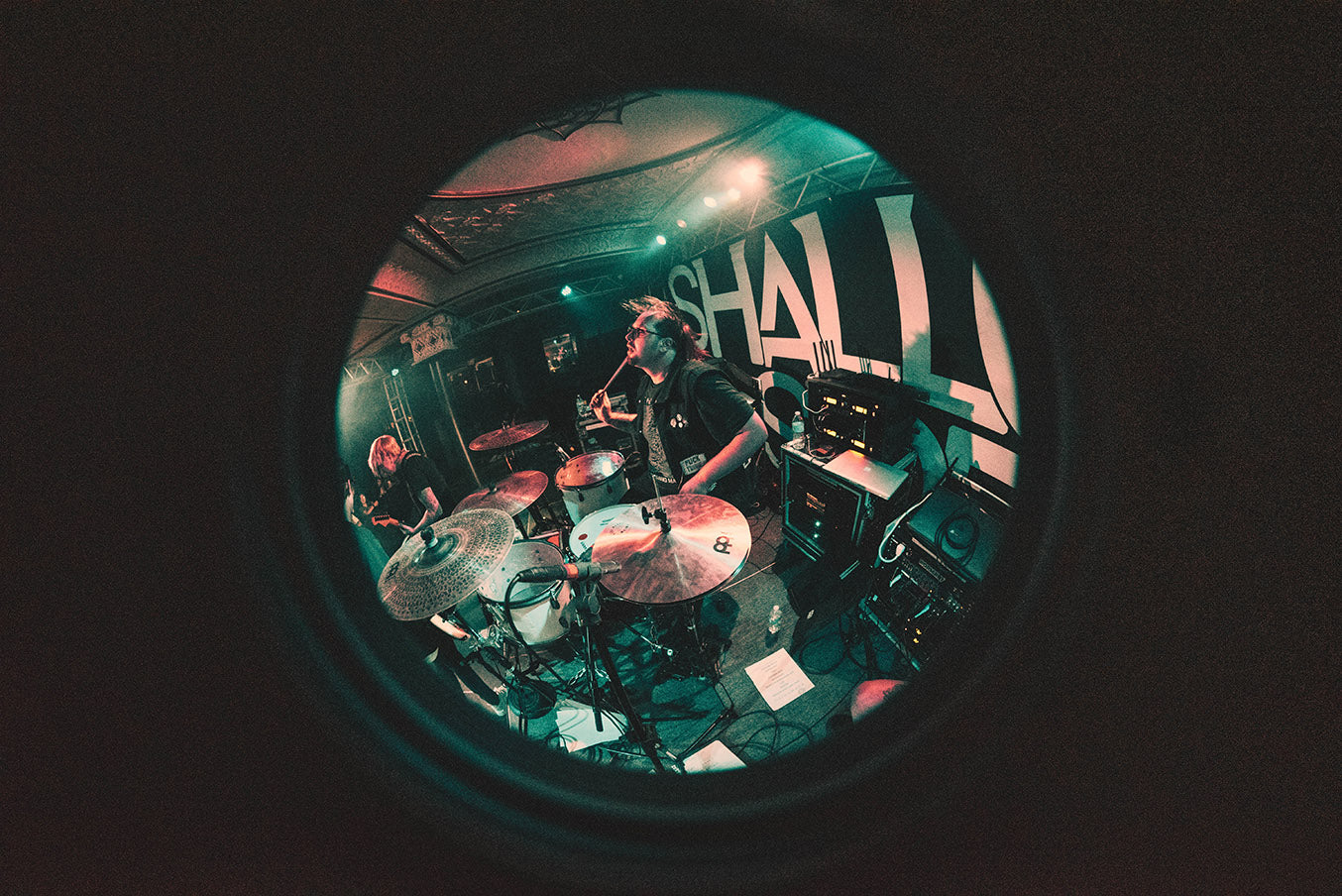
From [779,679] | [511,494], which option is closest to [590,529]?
[511,494]

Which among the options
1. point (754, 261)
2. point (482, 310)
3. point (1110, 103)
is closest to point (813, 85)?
point (1110, 103)

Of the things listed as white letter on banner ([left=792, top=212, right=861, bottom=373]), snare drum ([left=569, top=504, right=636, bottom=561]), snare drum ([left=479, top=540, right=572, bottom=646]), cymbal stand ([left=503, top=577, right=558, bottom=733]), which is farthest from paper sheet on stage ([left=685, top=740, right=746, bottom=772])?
white letter on banner ([left=792, top=212, right=861, bottom=373])

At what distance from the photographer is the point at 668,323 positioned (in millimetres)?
1573

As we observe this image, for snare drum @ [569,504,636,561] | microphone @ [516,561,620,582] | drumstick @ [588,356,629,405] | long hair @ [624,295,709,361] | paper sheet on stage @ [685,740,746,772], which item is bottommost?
paper sheet on stage @ [685,740,746,772]

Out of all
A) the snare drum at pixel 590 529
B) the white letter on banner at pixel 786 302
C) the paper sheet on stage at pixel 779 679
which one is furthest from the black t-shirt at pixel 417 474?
the white letter on banner at pixel 786 302

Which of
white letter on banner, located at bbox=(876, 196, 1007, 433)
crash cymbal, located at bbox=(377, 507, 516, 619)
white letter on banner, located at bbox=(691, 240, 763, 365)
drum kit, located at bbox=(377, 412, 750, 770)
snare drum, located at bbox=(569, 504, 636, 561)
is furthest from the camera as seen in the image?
white letter on banner, located at bbox=(691, 240, 763, 365)

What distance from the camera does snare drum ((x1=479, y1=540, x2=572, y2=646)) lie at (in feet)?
4.36

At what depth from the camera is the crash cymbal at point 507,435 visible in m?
1.82

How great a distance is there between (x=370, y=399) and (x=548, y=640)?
3.89 feet

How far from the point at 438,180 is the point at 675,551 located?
3.25 ft

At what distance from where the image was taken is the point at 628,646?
179 centimetres

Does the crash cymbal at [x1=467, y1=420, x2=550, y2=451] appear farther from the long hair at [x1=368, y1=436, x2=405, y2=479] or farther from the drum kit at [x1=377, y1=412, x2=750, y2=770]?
the drum kit at [x1=377, y1=412, x2=750, y2=770]

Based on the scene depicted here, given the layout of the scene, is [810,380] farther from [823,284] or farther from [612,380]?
[612,380]

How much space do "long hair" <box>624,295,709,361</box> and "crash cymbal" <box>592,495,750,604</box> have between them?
70 centimetres
